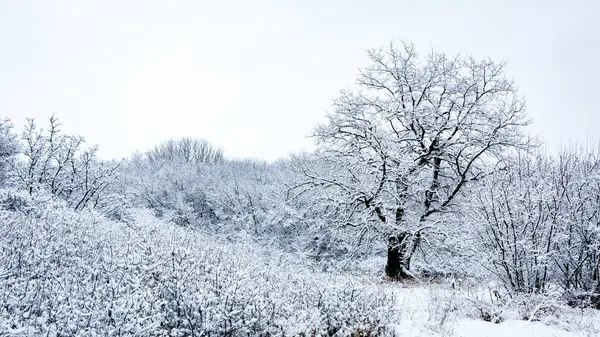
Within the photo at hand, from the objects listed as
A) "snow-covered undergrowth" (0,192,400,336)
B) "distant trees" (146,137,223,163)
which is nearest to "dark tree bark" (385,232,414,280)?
"snow-covered undergrowth" (0,192,400,336)

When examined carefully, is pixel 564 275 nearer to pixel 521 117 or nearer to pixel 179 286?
pixel 521 117

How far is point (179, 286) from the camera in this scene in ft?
16.9

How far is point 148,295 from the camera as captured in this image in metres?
4.75

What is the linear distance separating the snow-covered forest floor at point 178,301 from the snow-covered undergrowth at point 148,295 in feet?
0.05

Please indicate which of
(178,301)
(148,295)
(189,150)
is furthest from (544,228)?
(189,150)

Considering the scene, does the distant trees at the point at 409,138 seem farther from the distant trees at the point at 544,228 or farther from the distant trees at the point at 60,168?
the distant trees at the point at 60,168

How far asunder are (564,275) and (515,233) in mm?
1402

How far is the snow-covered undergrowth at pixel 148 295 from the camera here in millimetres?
4172

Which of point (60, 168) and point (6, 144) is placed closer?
point (60, 168)

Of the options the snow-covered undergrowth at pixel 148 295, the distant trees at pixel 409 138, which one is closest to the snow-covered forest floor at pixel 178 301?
the snow-covered undergrowth at pixel 148 295

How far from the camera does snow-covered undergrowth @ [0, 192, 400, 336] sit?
4172 millimetres

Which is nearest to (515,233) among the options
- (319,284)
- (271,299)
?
(319,284)

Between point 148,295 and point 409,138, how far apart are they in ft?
35.2

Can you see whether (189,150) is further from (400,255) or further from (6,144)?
(400,255)
